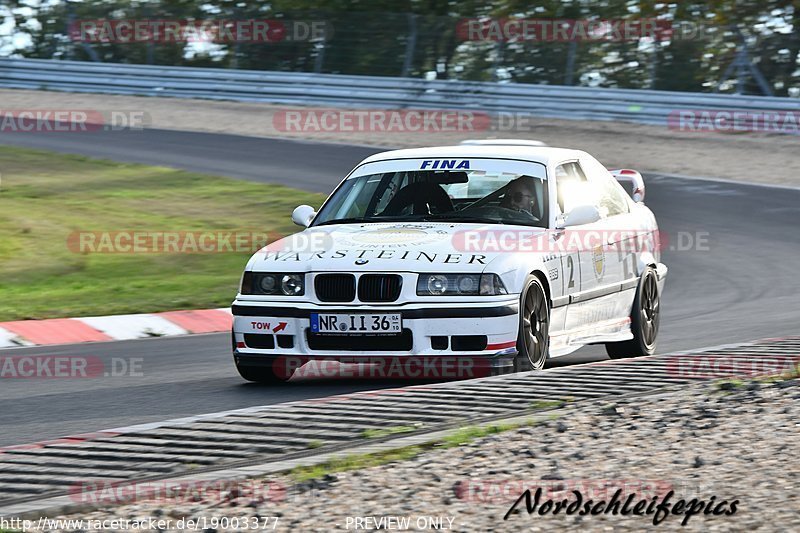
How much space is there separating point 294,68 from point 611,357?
2269 cm

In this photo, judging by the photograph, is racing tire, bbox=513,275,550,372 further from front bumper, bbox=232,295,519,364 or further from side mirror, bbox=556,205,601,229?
side mirror, bbox=556,205,601,229

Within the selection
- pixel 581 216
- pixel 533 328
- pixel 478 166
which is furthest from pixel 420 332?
pixel 478 166

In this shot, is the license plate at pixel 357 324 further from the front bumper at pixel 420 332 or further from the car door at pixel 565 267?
the car door at pixel 565 267

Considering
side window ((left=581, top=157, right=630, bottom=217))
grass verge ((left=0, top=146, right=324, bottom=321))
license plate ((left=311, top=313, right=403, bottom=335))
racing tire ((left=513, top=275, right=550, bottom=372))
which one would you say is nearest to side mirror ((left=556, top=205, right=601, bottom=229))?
racing tire ((left=513, top=275, right=550, bottom=372))

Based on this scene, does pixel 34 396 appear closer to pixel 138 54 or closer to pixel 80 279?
pixel 80 279

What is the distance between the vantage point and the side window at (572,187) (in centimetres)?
922

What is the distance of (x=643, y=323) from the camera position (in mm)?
9992

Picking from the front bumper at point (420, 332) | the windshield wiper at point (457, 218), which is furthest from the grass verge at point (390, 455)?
the windshield wiper at point (457, 218)

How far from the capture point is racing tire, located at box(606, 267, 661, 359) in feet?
32.5

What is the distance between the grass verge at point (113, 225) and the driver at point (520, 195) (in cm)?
452

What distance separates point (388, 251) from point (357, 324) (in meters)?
0.47

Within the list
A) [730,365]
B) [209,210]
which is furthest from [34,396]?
[209,210]

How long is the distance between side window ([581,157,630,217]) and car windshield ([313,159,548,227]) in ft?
2.47

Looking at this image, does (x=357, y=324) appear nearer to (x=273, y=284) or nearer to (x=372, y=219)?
(x=273, y=284)
